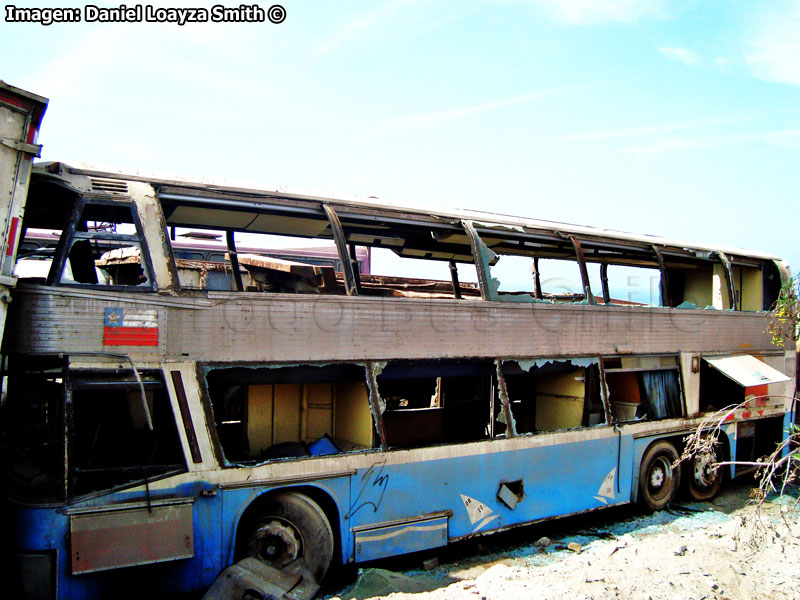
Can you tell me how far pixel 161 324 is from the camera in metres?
5.07

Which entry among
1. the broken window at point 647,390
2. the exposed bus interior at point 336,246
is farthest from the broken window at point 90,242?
the broken window at point 647,390

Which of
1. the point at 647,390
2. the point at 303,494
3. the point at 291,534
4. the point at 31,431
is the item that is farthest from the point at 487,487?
the point at 31,431

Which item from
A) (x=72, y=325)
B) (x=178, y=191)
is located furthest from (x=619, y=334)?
(x=72, y=325)

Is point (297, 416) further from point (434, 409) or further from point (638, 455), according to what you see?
point (638, 455)

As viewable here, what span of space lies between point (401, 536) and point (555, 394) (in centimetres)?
356

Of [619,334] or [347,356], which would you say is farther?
[619,334]

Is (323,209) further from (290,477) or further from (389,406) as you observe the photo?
(389,406)

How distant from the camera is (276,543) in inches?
219

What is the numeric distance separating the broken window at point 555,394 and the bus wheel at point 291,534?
8.85 feet

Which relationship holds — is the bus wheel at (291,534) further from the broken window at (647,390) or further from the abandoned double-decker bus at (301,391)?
the broken window at (647,390)

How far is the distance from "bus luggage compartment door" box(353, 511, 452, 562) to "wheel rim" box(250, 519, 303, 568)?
1.90 ft

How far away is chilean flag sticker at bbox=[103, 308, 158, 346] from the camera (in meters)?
4.85

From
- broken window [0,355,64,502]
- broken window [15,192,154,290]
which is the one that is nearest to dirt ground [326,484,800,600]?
broken window [0,355,64,502]

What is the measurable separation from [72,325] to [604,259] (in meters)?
7.28
